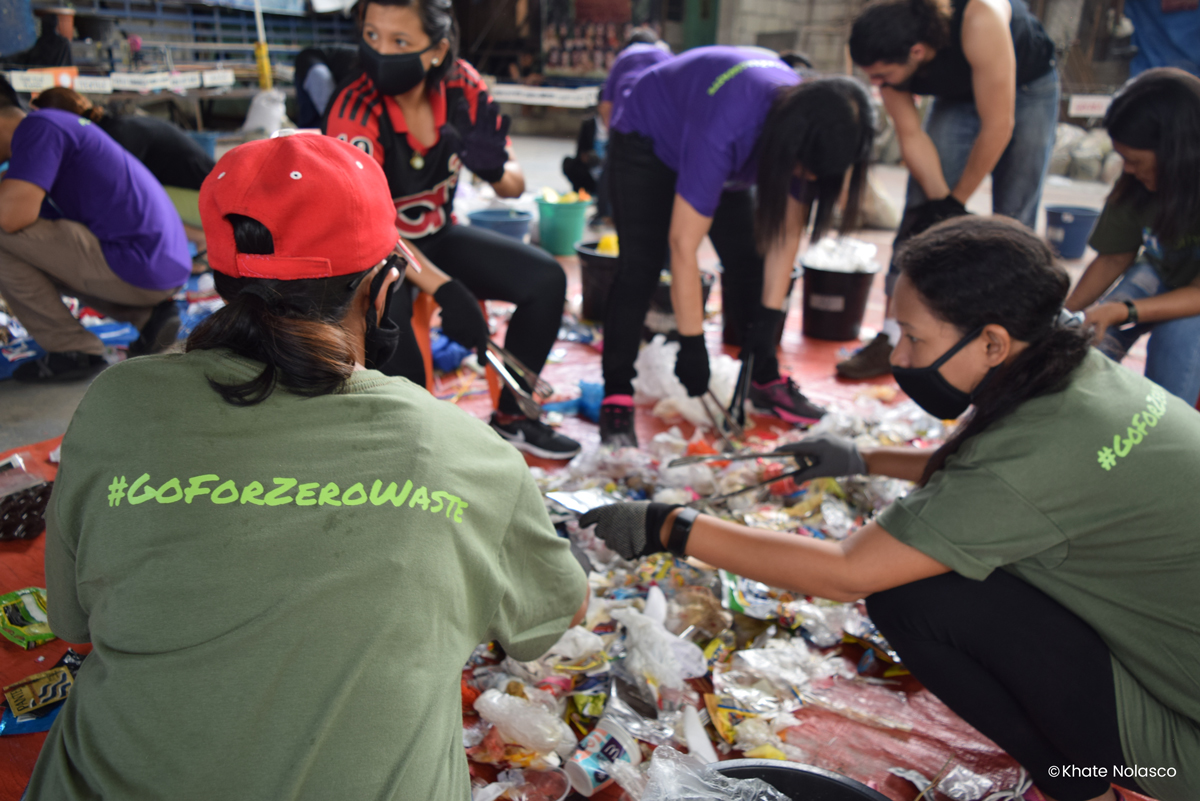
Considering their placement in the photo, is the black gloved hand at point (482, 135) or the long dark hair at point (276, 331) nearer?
the long dark hair at point (276, 331)

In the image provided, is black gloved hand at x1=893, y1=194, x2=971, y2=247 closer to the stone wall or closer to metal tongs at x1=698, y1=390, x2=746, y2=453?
metal tongs at x1=698, y1=390, x2=746, y2=453

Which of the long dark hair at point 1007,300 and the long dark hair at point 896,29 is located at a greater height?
the long dark hair at point 896,29

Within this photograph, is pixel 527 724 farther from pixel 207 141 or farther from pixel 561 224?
pixel 207 141

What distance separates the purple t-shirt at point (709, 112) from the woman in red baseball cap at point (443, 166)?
50cm

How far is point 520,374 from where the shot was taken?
7.84 ft

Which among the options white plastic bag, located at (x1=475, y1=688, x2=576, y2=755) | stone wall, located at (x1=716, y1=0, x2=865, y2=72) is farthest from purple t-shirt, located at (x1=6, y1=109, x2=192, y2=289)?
stone wall, located at (x1=716, y1=0, x2=865, y2=72)

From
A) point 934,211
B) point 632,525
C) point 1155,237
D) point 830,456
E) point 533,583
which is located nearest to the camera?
point 533,583

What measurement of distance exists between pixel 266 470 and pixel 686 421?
2.18 meters

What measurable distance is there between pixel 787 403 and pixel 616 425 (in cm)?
69

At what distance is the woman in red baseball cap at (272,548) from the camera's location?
28.9 inches

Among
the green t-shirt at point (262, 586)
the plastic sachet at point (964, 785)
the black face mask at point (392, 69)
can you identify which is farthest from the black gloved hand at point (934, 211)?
the green t-shirt at point (262, 586)

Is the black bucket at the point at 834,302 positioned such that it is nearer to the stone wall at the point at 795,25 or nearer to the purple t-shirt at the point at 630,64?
the purple t-shirt at the point at 630,64

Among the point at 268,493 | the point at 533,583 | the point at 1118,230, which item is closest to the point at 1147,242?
the point at 1118,230

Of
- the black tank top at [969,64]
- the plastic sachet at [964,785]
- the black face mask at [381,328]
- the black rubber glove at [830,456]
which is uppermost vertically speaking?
the black tank top at [969,64]
